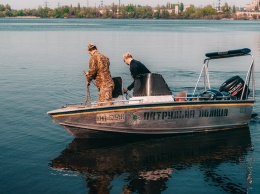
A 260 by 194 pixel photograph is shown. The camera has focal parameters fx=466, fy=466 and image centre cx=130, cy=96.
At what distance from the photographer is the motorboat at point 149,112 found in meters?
12.3

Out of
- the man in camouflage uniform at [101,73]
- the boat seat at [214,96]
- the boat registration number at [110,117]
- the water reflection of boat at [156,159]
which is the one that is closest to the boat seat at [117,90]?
the man in camouflage uniform at [101,73]

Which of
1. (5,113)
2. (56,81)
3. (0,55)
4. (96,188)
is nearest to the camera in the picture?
(96,188)

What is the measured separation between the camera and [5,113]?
52.4ft

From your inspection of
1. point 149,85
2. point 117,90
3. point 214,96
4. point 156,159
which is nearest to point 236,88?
point 214,96

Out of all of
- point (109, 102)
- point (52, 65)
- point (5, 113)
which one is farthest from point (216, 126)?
point (52, 65)

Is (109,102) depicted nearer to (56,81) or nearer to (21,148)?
(21,148)

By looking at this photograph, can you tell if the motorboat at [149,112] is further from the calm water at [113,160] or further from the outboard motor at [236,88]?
the outboard motor at [236,88]

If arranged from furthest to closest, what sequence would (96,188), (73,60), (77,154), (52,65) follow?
(73,60) < (52,65) < (77,154) < (96,188)

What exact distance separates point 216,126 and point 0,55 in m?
26.4

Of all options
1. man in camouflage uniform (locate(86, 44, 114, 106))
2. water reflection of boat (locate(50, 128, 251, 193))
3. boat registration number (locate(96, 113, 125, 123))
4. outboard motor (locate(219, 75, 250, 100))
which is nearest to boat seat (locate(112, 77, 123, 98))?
man in camouflage uniform (locate(86, 44, 114, 106))

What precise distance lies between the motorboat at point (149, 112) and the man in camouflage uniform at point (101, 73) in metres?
0.32

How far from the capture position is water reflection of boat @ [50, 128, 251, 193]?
1002 centimetres

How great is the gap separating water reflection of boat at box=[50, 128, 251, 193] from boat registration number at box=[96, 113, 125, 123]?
2.40 ft

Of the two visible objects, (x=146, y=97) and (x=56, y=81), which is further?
(x=56, y=81)
